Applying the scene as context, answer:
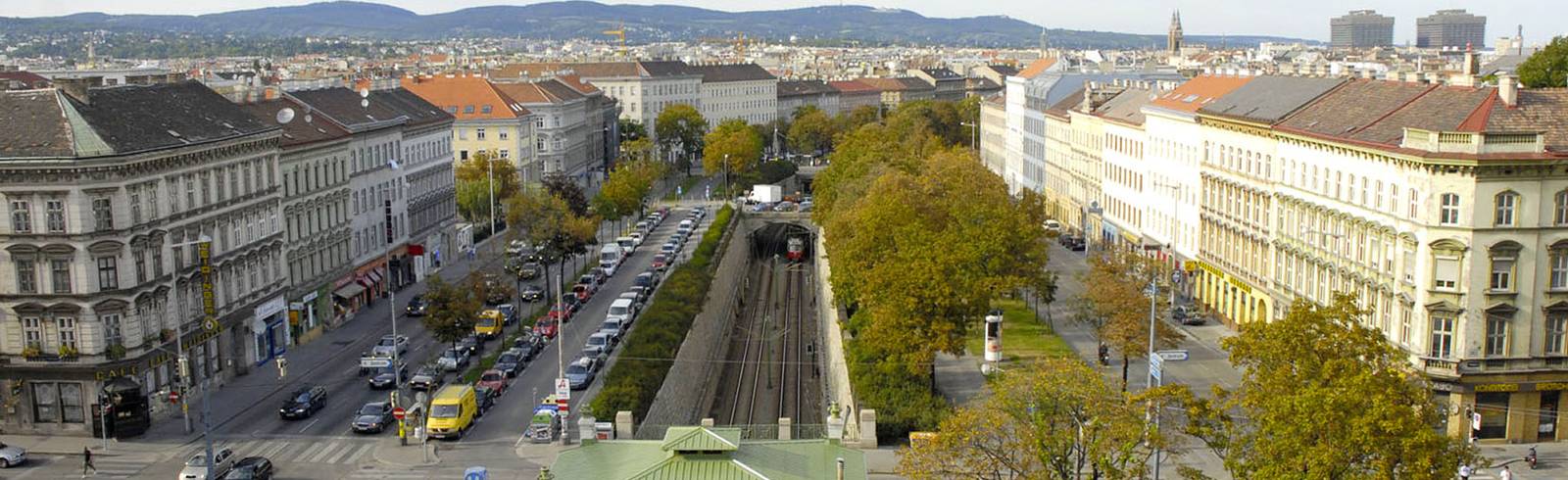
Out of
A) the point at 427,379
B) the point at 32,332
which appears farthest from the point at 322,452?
the point at 32,332

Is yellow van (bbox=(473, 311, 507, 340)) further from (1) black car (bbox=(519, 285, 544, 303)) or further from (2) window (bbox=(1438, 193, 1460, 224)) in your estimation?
(2) window (bbox=(1438, 193, 1460, 224))

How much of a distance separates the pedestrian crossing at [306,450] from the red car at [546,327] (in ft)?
66.5

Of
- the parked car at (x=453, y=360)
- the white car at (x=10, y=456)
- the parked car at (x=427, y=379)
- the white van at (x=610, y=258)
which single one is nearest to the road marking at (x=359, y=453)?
the parked car at (x=427, y=379)

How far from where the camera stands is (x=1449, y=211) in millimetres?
51094

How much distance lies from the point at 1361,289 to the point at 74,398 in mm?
47639

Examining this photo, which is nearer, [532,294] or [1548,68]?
[1548,68]

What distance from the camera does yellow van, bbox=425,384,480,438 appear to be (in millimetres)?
53125

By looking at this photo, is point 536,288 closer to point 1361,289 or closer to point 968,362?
point 968,362

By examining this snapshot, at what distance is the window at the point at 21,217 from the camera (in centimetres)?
5350

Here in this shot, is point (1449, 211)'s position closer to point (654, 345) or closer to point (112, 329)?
point (654, 345)

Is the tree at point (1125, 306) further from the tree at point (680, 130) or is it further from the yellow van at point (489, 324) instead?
the tree at point (680, 130)

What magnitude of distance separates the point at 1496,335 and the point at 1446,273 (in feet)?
8.59

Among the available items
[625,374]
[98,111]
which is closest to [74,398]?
[98,111]

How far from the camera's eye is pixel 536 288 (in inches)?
3538
